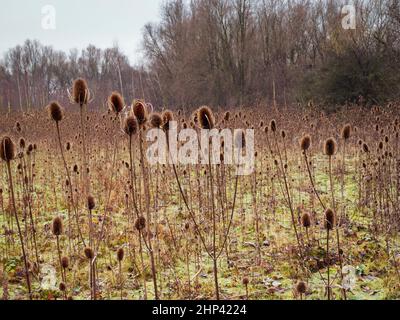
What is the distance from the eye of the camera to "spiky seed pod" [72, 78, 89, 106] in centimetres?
232

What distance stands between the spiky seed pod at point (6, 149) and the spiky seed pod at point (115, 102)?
2.04ft

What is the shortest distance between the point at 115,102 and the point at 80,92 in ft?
0.73

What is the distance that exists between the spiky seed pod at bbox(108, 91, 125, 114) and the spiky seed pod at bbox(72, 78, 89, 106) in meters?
0.16

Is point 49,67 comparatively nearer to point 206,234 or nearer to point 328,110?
point 206,234

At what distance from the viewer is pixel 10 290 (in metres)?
3.53

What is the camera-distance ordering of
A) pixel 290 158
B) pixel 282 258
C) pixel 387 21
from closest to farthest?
pixel 282 258 < pixel 290 158 < pixel 387 21

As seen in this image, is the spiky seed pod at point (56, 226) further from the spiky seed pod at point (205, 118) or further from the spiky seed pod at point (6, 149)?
the spiky seed pod at point (205, 118)

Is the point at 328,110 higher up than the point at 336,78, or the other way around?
the point at 336,78

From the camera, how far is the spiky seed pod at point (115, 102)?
2347mm

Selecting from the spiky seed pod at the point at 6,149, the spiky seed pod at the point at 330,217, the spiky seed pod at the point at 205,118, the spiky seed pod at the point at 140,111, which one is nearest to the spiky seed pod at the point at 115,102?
the spiky seed pod at the point at 140,111

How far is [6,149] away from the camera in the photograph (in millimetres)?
2070

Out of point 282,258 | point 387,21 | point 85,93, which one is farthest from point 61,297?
point 387,21

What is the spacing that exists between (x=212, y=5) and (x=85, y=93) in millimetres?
26354
